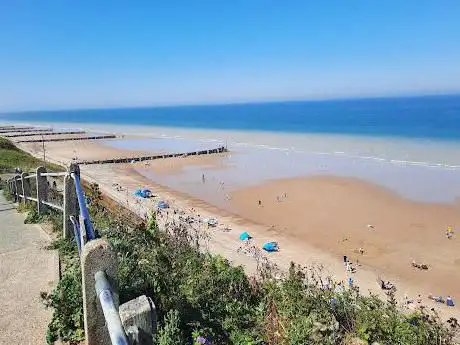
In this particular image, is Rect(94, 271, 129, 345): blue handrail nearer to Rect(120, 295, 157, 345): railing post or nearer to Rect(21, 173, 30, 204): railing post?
Rect(120, 295, 157, 345): railing post

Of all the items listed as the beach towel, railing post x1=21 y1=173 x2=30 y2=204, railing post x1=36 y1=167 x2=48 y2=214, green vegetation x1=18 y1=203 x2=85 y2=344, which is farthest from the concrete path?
the beach towel

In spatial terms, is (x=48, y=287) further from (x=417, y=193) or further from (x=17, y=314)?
(x=417, y=193)

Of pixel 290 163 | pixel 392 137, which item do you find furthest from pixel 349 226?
pixel 392 137

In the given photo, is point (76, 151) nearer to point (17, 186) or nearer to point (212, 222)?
point (212, 222)

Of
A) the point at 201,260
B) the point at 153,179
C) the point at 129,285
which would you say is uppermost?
the point at 129,285

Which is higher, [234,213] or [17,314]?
[17,314]

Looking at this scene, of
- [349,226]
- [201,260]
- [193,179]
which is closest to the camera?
[201,260]
